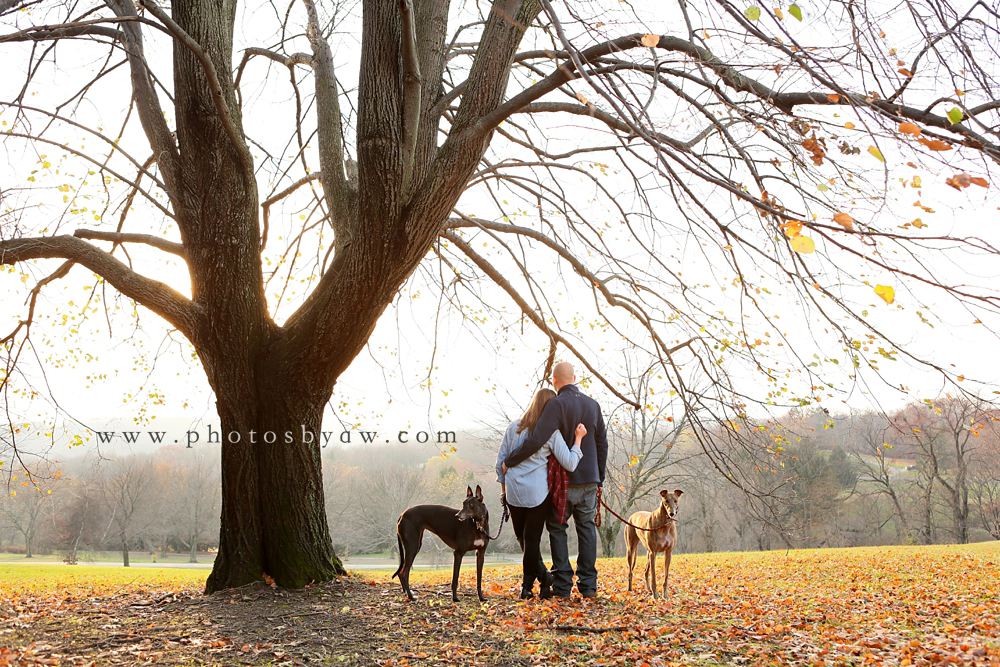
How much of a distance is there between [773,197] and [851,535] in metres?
31.4

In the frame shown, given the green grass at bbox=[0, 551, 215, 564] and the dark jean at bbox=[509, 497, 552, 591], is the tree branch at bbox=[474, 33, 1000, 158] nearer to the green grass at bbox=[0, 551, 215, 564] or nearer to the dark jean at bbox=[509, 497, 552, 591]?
the dark jean at bbox=[509, 497, 552, 591]

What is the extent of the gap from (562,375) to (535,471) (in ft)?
2.98

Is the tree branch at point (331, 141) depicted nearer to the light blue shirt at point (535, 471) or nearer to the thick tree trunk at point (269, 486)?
the thick tree trunk at point (269, 486)

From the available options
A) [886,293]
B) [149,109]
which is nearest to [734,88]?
[886,293]

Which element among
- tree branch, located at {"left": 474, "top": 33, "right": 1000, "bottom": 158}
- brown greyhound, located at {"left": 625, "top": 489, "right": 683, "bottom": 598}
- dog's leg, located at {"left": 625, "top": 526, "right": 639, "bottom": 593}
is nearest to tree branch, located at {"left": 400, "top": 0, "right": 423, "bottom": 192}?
tree branch, located at {"left": 474, "top": 33, "right": 1000, "bottom": 158}

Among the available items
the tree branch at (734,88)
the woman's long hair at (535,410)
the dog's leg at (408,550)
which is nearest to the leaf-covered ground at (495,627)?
the dog's leg at (408,550)

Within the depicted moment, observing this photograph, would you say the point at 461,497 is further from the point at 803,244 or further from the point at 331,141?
the point at 803,244

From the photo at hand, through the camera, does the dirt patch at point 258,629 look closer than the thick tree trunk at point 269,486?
Yes

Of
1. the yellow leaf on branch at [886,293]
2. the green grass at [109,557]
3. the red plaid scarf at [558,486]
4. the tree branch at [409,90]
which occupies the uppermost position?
the tree branch at [409,90]

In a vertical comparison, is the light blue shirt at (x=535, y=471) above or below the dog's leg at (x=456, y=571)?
above

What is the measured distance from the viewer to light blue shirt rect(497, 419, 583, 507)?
5531mm

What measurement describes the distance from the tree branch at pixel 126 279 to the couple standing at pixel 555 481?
11.8 feet

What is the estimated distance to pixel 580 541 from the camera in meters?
5.70

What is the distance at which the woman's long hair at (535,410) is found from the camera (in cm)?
564
